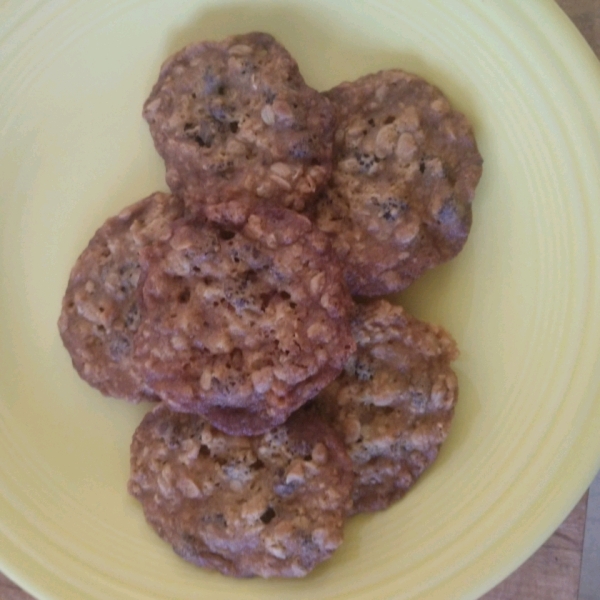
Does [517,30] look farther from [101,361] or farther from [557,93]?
[101,361]

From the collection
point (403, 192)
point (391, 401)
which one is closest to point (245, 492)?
point (391, 401)

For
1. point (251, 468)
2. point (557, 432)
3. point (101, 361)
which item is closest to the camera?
point (557, 432)

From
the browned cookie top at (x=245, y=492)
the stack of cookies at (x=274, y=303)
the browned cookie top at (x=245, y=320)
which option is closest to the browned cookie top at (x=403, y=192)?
the stack of cookies at (x=274, y=303)

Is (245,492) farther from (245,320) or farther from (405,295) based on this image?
(405,295)

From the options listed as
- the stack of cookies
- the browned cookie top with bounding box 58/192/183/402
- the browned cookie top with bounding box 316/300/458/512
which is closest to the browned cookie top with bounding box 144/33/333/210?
the stack of cookies

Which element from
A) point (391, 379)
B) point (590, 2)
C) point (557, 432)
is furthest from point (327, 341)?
point (590, 2)

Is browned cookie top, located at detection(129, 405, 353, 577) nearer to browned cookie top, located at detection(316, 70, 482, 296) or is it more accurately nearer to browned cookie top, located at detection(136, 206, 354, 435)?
browned cookie top, located at detection(136, 206, 354, 435)

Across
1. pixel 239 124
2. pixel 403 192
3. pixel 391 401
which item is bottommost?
pixel 391 401
